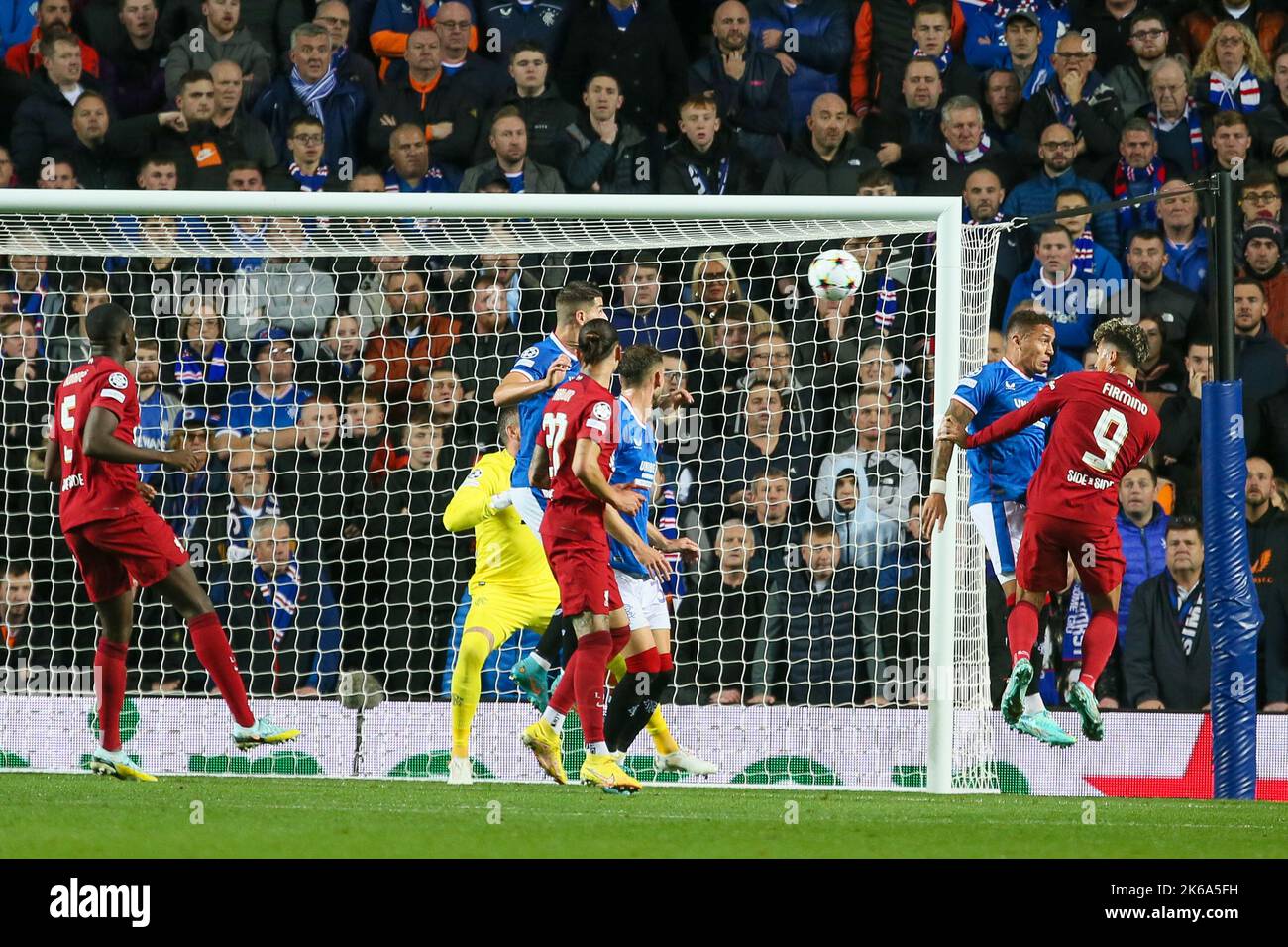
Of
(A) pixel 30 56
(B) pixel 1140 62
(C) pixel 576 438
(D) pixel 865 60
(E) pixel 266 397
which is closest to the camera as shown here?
(C) pixel 576 438

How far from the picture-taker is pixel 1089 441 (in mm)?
7625

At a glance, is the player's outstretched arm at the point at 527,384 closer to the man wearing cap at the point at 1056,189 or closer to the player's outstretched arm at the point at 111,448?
the player's outstretched arm at the point at 111,448

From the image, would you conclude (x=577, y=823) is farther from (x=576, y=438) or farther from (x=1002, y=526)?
(x=1002, y=526)

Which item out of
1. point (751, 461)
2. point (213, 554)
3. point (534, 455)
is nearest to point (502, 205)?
point (534, 455)

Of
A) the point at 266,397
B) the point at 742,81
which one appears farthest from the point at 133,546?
the point at 742,81

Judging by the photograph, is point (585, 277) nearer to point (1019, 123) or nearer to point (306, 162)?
point (306, 162)

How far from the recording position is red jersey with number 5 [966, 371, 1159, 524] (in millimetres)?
7578

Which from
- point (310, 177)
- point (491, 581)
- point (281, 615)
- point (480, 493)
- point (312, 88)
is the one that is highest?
point (312, 88)

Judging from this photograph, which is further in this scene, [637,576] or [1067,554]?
[1067,554]

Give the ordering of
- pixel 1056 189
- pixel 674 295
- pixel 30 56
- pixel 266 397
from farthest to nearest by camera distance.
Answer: pixel 30 56, pixel 674 295, pixel 1056 189, pixel 266 397

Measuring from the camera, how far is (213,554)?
980 centimetres

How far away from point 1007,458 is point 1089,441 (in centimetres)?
53

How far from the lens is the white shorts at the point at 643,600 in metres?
7.52

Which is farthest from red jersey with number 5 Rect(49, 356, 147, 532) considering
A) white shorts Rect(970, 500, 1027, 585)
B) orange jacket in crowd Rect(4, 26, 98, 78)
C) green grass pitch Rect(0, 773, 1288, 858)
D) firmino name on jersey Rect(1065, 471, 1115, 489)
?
orange jacket in crowd Rect(4, 26, 98, 78)
